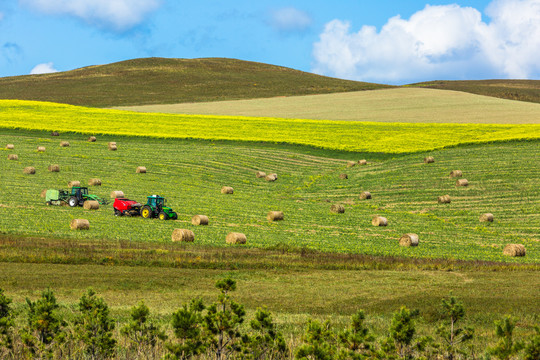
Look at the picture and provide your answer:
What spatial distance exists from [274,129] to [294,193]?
31.4 m

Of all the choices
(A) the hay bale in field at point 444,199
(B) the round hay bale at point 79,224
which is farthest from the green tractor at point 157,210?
(A) the hay bale in field at point 444,199

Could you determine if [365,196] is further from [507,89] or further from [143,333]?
[507,89]

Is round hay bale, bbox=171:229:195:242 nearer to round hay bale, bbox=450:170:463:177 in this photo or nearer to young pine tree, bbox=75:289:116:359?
young pine tree, bbox=75:289:116:359

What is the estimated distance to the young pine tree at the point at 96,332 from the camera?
12.3 m

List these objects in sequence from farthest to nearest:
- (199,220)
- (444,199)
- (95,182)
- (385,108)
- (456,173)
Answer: (385,108) < (456,173) < (444,199) < (95,182) < (199,220)

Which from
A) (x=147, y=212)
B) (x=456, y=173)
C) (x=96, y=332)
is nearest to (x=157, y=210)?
(x=147, y=212)

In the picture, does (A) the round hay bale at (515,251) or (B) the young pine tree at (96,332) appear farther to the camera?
(A) the round hay bale at (515,251)

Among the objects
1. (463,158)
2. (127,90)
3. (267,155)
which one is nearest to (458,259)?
(463,158)

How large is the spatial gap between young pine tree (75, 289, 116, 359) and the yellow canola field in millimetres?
64615

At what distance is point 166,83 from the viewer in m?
140

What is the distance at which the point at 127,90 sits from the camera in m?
132

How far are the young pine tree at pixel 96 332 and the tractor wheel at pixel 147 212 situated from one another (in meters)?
28.5

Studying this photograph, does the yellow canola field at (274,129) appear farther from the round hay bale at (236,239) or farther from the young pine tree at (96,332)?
the young pine tree at (96,332)

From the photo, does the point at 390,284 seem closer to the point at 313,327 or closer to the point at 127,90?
the point at 313,327
